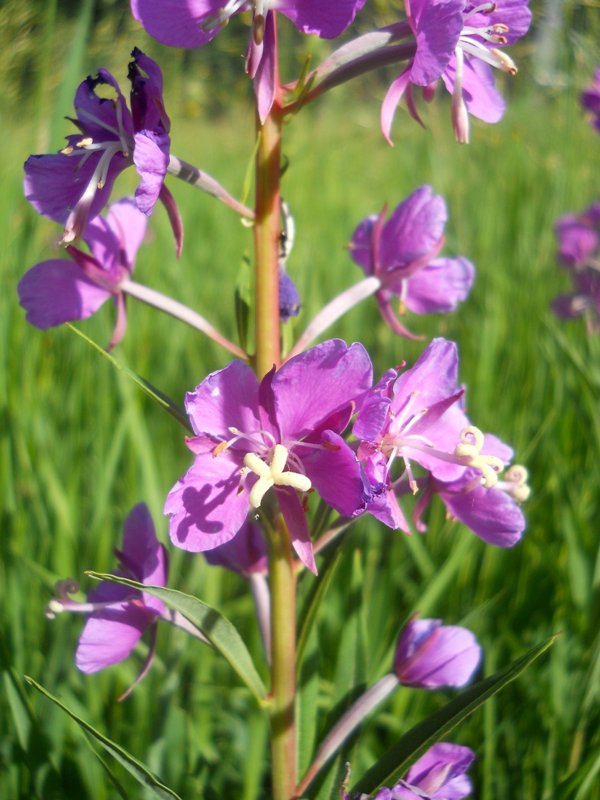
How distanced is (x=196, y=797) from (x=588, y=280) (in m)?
2.09

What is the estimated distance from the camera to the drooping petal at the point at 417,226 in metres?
1.17

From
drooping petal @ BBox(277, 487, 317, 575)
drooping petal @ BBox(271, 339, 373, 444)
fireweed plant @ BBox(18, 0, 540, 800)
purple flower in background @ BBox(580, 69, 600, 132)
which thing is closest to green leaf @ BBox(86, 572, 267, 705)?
fireweed plant @ BBox(18, 0, 540, 800)

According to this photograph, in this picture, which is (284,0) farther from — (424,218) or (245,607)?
(245,607)

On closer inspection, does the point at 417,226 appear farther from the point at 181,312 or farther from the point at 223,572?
the point at 223,572

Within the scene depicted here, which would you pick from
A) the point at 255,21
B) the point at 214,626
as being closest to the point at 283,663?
the point at 214,626

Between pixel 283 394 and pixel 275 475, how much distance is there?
0.10 meters

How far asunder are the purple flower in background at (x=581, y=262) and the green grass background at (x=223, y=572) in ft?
0.47

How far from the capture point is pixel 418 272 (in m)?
1.24

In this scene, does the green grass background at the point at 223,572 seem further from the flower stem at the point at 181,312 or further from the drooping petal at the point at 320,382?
the drooping petal at the point at 320,382

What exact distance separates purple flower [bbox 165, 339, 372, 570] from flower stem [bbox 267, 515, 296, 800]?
0.10 metres

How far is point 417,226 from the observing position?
3.85 feet

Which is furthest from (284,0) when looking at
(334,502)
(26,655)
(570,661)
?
(570,661)

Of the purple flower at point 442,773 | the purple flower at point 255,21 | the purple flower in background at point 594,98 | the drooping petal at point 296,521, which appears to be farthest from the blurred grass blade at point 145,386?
the purple flower in background at point 594,98

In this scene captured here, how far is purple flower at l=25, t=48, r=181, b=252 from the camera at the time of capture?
0.87 m
